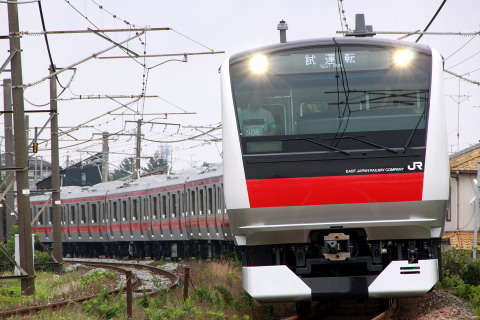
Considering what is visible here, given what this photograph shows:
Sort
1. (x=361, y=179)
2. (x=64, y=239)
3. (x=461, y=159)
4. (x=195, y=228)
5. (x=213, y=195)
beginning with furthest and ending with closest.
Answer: (x=64, y=239)
(x=461, y=159)
(x=195, y=228)
(x=213, y=195)
(x=361, y=179)

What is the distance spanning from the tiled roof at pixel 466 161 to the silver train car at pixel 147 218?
860 centimetres

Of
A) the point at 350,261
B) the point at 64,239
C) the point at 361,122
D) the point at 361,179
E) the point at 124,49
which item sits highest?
the point at 124,49

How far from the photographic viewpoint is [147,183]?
3228 centimetres

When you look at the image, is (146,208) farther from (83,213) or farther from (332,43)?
(332,43)

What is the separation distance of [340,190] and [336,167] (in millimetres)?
254

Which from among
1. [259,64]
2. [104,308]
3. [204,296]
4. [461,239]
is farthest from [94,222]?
A: [259,64]

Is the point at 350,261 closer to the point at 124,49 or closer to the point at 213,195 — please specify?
the point at 124,49

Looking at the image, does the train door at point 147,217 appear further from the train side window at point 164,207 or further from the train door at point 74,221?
the train door at point 74,221

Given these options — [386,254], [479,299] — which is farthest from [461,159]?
[386,254]

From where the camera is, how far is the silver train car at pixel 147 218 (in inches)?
973

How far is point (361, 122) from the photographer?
9.43m

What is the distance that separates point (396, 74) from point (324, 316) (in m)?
3.62

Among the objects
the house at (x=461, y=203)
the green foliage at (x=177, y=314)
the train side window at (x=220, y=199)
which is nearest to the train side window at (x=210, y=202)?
the train side window at (x=220, y=199)

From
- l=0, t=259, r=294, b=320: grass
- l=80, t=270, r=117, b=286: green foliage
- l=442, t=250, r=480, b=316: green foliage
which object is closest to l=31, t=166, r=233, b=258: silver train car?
l=80, t=270, r=117, b=286: green foliage
